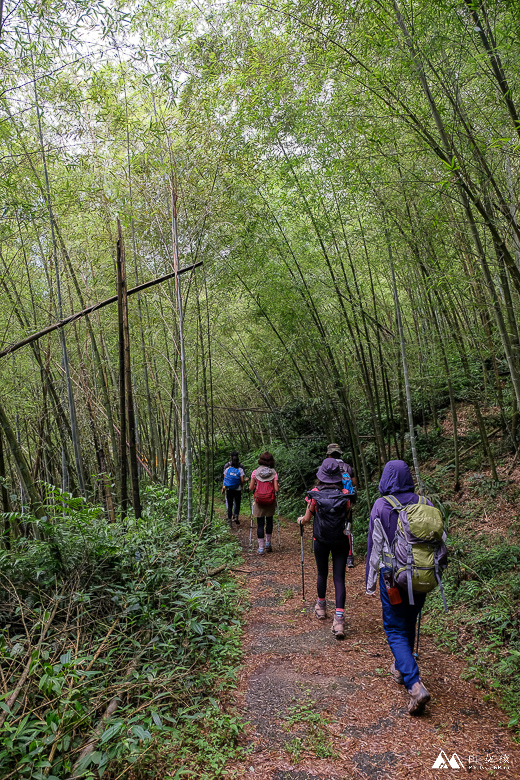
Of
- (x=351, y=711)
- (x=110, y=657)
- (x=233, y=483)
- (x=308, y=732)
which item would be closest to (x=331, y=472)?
(x=351, y=711)

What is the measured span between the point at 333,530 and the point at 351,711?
1120mm

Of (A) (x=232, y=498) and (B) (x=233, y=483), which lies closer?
(B) (x=233, y=483)

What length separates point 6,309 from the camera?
453cm

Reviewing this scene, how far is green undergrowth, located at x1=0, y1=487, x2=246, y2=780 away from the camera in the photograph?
177 centimetres

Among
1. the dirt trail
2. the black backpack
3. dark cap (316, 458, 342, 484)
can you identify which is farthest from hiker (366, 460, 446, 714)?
dark cap (316, 458, 342, 484)

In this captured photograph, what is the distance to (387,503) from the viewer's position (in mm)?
2338

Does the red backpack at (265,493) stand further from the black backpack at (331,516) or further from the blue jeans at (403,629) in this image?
the blue jeans at (403,629)

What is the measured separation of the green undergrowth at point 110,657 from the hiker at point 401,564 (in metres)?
0.91

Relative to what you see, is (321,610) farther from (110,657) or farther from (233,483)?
(233,483)

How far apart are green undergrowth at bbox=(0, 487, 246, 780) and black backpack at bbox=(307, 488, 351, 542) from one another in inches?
39.1

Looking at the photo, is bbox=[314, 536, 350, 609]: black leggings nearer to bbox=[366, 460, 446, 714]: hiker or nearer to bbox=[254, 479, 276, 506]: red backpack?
bbox=[366, 460, 446, 714]: hiker

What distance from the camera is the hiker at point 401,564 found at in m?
2.15

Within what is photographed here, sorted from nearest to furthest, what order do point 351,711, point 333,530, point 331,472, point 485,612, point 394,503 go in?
1. point 351,711
2. point 394,503
3. point 485,612
4. point 333,530
5. point 331,472

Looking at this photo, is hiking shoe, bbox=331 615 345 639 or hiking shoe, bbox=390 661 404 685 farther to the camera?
hiking shoe, bbox=331 615 345 639
